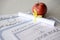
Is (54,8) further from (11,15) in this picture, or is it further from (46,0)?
(11,15)

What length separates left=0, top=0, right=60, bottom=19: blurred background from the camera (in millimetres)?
778

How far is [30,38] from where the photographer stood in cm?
51

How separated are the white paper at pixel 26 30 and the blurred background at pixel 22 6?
12 cm

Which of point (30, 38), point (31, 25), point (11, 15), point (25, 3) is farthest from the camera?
point (25, 3)

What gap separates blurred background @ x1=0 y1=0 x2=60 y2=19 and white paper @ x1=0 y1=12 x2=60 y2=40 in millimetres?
Answer: 120

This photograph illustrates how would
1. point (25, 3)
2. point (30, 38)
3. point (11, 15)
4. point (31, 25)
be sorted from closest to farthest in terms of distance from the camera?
point (30, 38)
point (31, 25)
point (11, 15)
point (25, 3)

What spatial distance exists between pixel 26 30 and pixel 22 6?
291 millimetres

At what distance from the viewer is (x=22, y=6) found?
83 cm

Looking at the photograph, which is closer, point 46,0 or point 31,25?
point 31,25

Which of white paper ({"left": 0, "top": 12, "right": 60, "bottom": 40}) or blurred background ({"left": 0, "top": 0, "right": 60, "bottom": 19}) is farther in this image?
blurred background ({"left": 0, "top": 0, "right": 60, "bottom": 19})

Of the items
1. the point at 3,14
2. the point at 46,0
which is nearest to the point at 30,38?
the point at 3,14

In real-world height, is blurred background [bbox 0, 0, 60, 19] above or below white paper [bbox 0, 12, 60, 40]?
above

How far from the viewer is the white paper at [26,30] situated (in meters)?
0.52

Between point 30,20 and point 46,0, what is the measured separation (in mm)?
275
